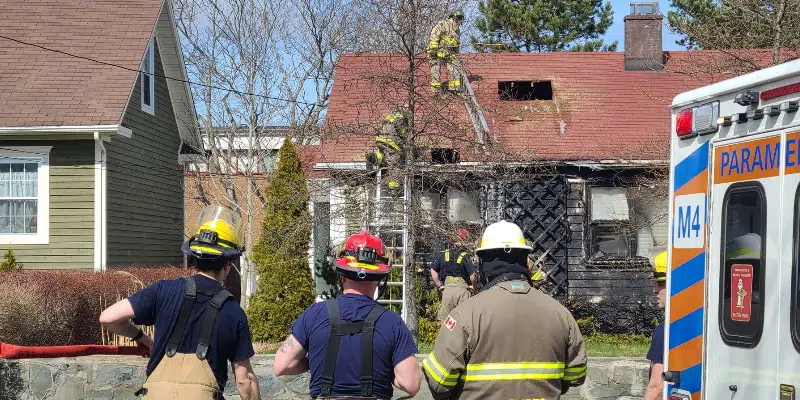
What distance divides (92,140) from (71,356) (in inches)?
378

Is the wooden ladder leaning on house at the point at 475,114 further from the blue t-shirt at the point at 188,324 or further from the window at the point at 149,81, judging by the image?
the window at the point at 149,81

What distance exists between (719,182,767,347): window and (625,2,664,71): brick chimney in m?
15.4

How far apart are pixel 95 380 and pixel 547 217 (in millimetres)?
9280

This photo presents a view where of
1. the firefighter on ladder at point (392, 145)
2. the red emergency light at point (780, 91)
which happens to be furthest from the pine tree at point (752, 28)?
the red emergency light at point (780, 91)

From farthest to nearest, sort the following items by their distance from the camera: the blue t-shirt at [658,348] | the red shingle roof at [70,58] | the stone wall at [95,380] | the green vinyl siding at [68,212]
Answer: the green vinyl siding at [68,212] → the red shingle roof at [70,58] → the stone wall at [95,380] → the blue t-shirt at [658,348]

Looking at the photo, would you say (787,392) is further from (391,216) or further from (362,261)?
(391,216)

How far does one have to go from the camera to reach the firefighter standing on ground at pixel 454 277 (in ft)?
37.2

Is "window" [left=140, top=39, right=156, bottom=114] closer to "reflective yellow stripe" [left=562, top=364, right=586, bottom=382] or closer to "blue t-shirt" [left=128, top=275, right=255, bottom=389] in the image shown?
"blue t-shirt" [left=128, top=275, right=255, bottom=389]

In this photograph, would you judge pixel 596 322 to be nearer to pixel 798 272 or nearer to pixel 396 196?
pixel 396 196

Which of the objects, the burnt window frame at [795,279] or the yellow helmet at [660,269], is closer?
the burnt window frame at [795,279]

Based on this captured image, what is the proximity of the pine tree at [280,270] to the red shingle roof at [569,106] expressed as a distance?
73 cm

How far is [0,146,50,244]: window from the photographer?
1792cm

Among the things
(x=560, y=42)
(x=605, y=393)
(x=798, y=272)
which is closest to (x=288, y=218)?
(x=605, y=393)

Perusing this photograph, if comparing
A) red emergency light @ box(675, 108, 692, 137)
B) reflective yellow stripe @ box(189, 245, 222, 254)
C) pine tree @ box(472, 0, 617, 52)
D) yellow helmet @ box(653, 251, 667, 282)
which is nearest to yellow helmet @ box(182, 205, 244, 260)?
reflective yellow stripe @ box(189, 245, 222, 254)
